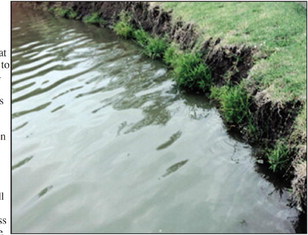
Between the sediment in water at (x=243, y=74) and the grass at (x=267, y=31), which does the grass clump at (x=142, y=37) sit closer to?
the sediment in water at (x=243, y=74)

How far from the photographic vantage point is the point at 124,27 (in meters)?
11.2

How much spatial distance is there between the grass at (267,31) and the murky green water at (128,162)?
1.05 m

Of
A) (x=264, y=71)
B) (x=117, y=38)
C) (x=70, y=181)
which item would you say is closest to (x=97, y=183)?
(x=70, y=181)

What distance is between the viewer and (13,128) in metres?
6.77

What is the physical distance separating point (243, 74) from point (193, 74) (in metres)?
1.01

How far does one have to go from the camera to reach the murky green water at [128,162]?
4.53m

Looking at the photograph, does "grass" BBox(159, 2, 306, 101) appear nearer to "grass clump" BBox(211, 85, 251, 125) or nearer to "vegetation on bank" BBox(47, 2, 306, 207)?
"vegetation on bank" BBox(47, 2, 306, 207)

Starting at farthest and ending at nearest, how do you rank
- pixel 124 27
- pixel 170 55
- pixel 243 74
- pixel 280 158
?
pixel 124 27 < pixel 170 55 < pixel 243 74 < pixel 280 158

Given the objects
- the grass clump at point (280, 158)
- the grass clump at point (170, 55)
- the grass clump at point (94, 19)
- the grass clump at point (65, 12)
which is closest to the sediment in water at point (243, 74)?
the grass clump at point (280, 158)

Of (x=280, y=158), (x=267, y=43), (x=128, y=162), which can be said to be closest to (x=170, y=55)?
(x=267, y=43)

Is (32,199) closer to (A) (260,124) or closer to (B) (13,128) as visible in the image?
(B) (13,128)

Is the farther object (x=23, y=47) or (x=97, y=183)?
(x=23, y=47)

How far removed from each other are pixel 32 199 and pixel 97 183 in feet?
2.68

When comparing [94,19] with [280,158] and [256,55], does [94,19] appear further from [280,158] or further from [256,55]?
[280,158]
